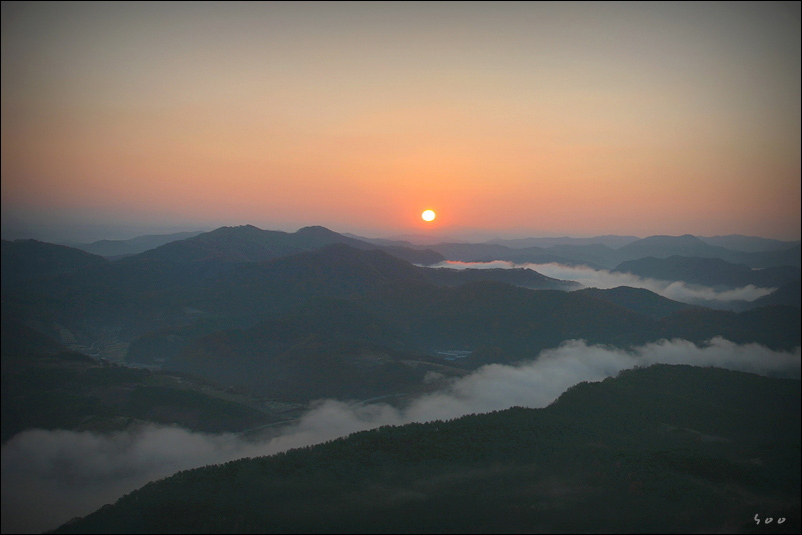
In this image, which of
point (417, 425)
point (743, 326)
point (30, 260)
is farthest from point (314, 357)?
point (743, 326)

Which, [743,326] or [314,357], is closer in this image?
[743,326]

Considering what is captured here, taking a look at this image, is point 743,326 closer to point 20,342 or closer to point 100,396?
point 100,396

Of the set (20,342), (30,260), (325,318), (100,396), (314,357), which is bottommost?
(100,396)

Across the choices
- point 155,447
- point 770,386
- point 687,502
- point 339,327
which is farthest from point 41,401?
point 339,327

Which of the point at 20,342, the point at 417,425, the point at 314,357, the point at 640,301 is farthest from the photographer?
the point at 640,301

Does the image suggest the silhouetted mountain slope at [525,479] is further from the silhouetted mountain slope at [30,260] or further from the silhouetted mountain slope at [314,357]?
the silhouetted mountain slope at [314,357]

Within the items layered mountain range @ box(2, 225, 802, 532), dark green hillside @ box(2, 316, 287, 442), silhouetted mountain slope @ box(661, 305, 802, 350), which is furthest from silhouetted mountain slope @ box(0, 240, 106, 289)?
silhouetted mountain slope @ box(661, 305, 802, 350)

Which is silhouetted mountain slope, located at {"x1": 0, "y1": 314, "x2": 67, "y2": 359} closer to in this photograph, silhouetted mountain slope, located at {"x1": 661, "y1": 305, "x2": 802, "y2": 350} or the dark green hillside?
the dark green hillside
